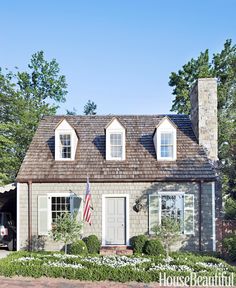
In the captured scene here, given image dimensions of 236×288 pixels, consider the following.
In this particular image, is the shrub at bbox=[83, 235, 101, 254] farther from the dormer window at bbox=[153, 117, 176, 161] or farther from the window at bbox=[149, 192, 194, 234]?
the dormer window at bbox=[153, 117, 176, 161]

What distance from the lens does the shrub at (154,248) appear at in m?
14.5

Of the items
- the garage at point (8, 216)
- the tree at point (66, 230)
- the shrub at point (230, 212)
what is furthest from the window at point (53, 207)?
the shrub at point (230, 212)

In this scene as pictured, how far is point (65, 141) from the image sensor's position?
17.0 metres

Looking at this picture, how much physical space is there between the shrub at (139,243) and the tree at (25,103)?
422 inches

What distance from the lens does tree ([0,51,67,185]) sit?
1011 inches

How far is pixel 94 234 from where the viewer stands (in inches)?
617

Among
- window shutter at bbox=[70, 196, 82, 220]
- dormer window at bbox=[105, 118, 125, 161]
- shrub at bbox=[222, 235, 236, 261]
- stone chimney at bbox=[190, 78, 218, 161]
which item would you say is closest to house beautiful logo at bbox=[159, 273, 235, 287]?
shrub at bbox=[222, 235, 236, 261]

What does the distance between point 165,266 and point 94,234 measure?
488 cm

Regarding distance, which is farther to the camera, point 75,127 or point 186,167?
point 75,127

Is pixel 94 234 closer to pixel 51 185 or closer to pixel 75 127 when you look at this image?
pixel 51 185

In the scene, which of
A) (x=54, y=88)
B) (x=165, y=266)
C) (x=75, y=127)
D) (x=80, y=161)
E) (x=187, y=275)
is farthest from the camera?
(x=54, y=88)

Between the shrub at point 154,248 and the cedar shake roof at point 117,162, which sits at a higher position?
the cedar shake roof at point 117,162

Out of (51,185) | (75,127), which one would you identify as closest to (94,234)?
(51,185)

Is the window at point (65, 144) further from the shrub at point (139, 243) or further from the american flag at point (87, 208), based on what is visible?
the shrub at point (139, 243)
